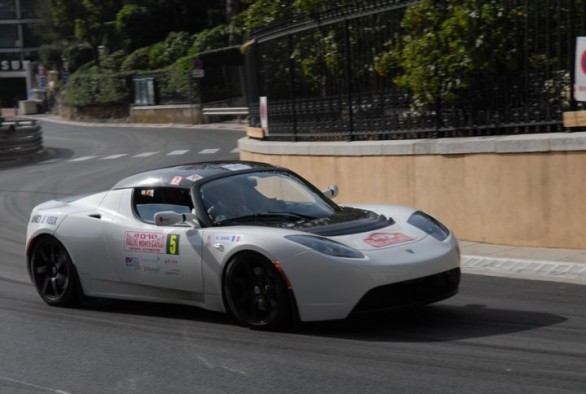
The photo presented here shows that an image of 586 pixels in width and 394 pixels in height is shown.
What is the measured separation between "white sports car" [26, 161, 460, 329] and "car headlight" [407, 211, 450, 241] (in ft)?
0.04

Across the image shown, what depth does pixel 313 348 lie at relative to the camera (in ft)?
22.0

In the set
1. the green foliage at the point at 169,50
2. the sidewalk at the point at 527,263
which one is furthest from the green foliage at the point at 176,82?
the sidewalk at the point at 527,263

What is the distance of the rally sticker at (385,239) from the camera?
280 inches

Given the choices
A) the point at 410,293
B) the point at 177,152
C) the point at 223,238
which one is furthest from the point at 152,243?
the point at 177,152

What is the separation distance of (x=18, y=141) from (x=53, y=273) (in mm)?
25671

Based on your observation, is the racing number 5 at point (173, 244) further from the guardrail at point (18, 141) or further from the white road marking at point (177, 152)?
the guardrail at point (18, 141)

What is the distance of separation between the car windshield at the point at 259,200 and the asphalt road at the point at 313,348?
0.88 metres

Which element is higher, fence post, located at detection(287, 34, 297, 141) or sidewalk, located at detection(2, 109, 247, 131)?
fence post, located at detection(287, 34, 297, 141)

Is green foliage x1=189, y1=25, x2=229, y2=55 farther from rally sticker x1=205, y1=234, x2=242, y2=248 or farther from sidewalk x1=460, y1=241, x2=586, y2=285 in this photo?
rally sticker x1=205, y1=234, x2=242, y2=248

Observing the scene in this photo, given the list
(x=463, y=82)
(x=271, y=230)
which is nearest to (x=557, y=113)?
(x=463, y=82)

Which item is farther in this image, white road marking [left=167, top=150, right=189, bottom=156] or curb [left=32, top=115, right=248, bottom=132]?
curb [left=32, top=115, right=248, bottom=132]

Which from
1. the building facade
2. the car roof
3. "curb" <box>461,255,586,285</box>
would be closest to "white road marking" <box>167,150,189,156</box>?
"curb" <box>461,255,586,285</box>

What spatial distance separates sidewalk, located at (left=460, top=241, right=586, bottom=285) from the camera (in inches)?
370

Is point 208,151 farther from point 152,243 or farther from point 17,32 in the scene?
point 17,32
